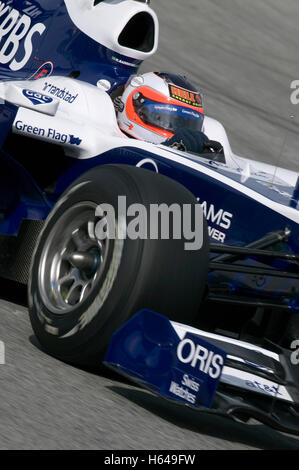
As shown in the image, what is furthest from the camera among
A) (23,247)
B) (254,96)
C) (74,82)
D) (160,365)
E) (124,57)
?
(254,96)

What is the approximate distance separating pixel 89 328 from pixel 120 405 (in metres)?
0.35

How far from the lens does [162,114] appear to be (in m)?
5.58

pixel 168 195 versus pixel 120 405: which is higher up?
pixel 168 195

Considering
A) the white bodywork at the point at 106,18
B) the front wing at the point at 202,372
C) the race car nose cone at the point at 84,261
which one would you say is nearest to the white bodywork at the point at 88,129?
the white bodywork at the point at 106,18

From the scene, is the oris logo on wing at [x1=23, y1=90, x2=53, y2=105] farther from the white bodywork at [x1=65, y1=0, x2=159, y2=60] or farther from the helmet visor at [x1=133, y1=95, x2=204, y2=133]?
the white bodywork at [x1=65, y1=0, x2=159, y2=60]

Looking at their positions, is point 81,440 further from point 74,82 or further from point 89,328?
point 74,82

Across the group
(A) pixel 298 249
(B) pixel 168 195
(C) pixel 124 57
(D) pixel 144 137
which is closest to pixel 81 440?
(B) pixel 168 195

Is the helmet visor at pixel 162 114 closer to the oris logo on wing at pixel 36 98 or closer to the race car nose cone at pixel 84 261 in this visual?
the oris logo on wing at pixel 36 98

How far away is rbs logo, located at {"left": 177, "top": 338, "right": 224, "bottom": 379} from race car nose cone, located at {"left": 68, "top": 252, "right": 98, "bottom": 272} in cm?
72

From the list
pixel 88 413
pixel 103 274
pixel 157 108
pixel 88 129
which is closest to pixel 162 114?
pixel 157 108

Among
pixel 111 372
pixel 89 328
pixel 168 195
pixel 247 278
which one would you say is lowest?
pixel 111 372

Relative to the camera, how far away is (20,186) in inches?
205

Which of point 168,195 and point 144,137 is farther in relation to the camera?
point 144,137
